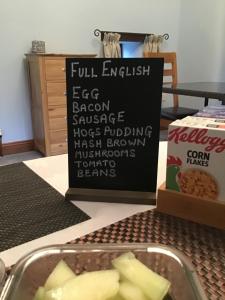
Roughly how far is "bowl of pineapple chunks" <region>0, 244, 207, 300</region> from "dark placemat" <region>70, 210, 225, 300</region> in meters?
0.09

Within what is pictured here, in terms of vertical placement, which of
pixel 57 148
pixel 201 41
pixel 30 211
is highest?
pixel 201 41

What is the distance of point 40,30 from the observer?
119 inches

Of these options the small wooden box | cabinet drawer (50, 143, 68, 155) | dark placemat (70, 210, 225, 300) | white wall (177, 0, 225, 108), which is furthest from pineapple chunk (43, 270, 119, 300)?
white wall (177, 0, 225, 108)

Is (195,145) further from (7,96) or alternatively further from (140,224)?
(7,96)

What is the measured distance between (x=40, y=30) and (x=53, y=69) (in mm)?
533

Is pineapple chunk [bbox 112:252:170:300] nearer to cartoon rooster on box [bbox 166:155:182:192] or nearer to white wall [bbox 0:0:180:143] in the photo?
cartoon rooster on box [bbox 166:155:182:192]

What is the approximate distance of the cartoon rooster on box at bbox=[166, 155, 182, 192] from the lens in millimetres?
629

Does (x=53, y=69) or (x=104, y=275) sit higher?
(x=53, y=69)

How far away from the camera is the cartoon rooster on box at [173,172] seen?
0.63 metres

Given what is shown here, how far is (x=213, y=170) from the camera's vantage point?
597 millimetres

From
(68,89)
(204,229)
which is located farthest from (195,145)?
(68,89)

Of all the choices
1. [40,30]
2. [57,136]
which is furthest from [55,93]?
[40,30]

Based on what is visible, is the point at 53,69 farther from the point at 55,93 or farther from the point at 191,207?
the point at 191,207

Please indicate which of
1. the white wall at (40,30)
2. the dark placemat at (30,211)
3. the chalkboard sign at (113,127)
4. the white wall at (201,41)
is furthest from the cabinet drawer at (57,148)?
the chalkboard sign at (113,127)
